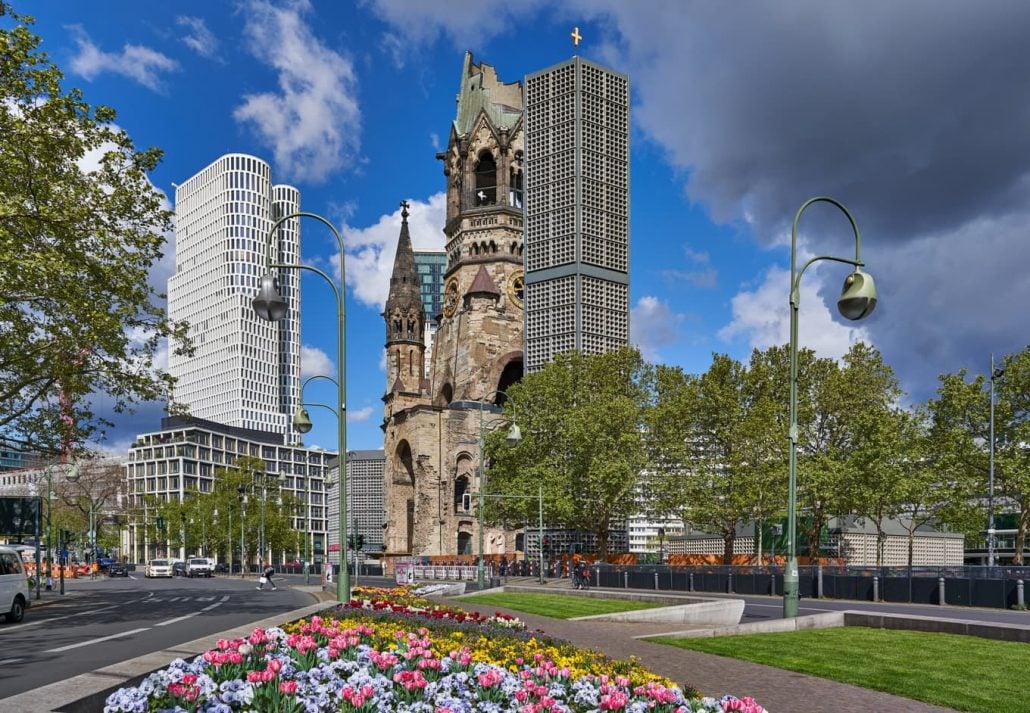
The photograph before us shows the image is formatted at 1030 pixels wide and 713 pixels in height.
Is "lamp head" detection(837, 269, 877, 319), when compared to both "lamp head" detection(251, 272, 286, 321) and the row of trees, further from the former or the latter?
the row of trees

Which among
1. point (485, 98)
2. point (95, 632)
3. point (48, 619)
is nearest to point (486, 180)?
point (485, 98)

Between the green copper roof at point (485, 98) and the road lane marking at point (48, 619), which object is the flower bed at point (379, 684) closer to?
the road lane marking at point (48, 619)

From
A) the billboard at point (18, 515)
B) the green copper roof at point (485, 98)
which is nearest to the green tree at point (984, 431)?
the billboard at point (18, 515)

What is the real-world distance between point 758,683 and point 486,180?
88.1m

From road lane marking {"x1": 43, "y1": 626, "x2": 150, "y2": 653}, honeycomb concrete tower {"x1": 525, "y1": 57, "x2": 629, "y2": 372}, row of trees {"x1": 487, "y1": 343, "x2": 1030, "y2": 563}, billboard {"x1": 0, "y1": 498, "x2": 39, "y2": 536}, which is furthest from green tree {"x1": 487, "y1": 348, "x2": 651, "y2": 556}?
road lane marking {"x1": 43, "y1": 626, "x2": 150, "y2": 653}

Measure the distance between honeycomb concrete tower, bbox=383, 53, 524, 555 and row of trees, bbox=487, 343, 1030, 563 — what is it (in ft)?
66.6

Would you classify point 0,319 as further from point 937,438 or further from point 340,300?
point 937,438


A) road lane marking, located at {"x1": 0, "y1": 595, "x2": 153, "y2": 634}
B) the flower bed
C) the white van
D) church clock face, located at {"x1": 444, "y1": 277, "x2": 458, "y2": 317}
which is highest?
church clock face, located at {"x1": 444, "y1": 277, "x2": 458, "y2": 317}

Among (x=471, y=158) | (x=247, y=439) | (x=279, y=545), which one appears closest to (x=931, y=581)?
(x=471, y=158)

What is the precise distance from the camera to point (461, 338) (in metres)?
89.4

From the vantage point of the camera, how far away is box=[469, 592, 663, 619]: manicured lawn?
84.1 ft

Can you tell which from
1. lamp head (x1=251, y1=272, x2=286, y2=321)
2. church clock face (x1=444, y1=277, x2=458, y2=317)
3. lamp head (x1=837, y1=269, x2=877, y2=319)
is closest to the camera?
lamp head (x1=837, y1=269, x2=877, y2=319)

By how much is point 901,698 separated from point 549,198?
7668cm

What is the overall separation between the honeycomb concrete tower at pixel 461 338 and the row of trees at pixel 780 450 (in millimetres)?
20310
